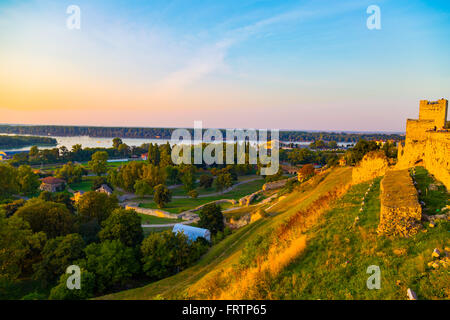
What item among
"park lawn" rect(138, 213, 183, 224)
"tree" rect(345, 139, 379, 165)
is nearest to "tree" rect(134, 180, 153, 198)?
"park lawn" rect(138, 213, 183, 224)

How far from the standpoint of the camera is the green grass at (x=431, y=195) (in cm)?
855

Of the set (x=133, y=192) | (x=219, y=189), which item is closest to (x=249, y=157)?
(x=219, y=189)

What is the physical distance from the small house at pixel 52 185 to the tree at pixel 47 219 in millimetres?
34132

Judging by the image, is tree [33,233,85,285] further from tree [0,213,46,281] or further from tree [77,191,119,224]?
tree [77,191,119,224]

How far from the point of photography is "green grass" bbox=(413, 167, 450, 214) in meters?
8.55

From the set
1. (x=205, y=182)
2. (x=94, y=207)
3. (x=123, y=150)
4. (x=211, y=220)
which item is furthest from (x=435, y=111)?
(x=123, y=150)

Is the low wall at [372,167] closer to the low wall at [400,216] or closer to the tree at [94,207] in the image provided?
the low wall at [400,216]

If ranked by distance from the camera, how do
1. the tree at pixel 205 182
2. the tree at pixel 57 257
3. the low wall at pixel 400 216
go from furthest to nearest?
1. the tree at pixel 205 182
2. the tree at pixel 57 257
3. the low wall at pixel 400 216

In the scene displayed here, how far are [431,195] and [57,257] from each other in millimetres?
22580

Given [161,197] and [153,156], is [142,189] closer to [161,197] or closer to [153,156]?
[161,197]

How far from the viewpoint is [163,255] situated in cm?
1911

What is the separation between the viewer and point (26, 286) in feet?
62.6

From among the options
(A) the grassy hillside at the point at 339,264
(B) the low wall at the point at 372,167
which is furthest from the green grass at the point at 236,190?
(A) the grassy hillside at the point at 339,264
